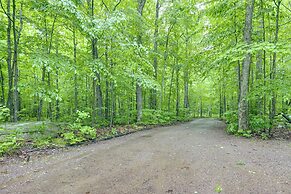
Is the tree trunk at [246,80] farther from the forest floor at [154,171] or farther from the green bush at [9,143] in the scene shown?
the green bush at [9,143]

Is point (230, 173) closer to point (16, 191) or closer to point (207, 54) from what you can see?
point (16, 191)

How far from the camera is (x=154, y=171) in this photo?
4008mm

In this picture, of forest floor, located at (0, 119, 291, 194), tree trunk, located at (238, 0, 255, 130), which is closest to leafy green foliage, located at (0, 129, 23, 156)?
forest floor, located at (0, 119, 291, 194)

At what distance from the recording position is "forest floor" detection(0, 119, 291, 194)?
3246 mm

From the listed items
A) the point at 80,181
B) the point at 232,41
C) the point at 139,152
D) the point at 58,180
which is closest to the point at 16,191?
the point at 58,180

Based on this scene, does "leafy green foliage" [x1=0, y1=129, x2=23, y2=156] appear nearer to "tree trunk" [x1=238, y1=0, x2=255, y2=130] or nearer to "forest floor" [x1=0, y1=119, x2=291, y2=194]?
"forest floor" [x1=0, y1=119, x2=291, y2=194]

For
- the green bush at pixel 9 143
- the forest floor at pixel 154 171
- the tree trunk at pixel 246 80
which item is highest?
the tree trunk at pixel 246 80

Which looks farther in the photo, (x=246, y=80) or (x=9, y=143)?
(x=246, y=80)

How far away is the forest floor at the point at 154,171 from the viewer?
325 cm

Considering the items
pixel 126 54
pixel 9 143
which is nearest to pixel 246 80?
pixel 126 54

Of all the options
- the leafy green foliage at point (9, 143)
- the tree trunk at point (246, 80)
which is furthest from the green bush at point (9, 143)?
the tree trunk at point (246, 80)

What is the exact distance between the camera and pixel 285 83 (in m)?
7.32

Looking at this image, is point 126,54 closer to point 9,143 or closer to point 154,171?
point 9,143

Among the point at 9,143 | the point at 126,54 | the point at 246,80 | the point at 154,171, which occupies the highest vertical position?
the point at 126,54
